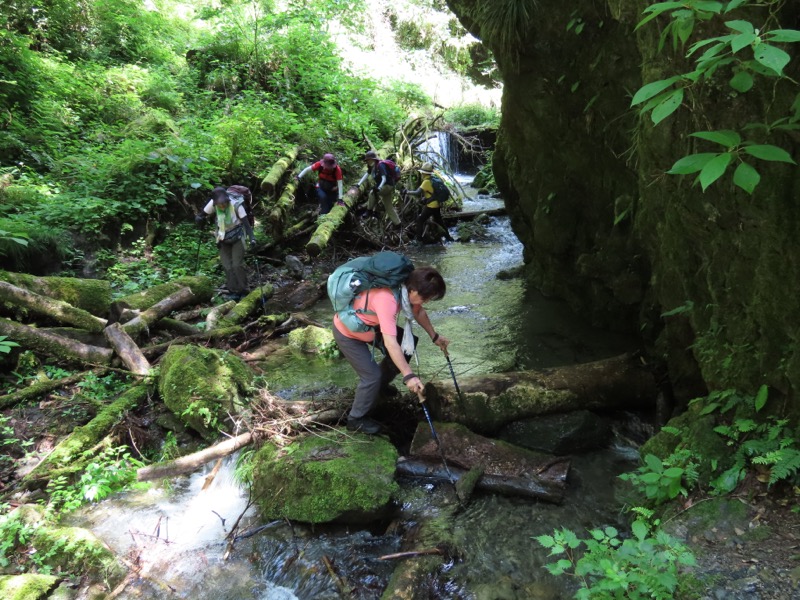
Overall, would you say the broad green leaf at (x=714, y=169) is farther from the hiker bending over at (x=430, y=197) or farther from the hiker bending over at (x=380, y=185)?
the hiker bending over at (x=430, y=197)

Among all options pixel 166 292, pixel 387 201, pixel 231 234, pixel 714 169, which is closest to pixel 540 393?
pixel 714 169

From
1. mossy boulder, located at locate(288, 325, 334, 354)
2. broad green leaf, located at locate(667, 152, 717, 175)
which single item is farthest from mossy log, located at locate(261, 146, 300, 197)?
broad green leaf, located at locate(667, 152, 717, 175)

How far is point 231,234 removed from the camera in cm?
926

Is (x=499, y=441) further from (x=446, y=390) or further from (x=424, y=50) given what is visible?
(x=424, y=50)

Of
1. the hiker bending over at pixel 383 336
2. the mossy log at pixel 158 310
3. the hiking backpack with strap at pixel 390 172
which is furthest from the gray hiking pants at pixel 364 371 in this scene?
the hiking backpack with strap at pixel 390 172

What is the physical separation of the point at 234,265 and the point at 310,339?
277cm

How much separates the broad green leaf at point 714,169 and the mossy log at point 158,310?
734 cm

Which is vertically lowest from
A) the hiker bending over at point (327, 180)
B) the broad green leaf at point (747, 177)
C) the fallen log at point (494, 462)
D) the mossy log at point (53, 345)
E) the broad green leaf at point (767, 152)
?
the fallen log at point (494, 462)

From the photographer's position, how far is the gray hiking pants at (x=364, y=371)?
15.5 feet

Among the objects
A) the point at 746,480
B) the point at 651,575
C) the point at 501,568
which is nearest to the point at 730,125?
the point at 746,480

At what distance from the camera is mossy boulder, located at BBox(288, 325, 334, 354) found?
7809mm

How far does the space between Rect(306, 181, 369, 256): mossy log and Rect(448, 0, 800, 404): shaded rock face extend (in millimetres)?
4045

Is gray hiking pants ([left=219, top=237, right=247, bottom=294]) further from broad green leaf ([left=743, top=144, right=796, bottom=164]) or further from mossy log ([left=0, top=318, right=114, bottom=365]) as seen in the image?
broad green leaf ([left=743, top=144, right=796, bottom=164])

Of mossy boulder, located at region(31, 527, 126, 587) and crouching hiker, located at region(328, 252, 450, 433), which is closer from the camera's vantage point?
mossy boulder, located at region(31, 527, 126, 587)
